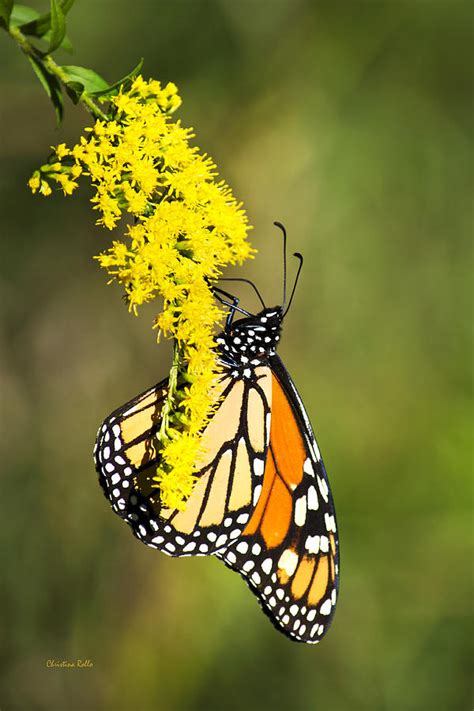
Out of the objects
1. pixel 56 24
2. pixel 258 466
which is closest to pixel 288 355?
pixel 258 466

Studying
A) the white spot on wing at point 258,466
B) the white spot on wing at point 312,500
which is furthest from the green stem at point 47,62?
the white spot on wing at point 312,500

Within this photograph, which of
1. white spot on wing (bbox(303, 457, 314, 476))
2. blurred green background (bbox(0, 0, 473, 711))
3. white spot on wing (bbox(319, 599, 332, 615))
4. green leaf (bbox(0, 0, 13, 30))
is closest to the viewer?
green leaf (bbox(0, 0, 13, 30))

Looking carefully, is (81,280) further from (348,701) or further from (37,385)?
(348,701)

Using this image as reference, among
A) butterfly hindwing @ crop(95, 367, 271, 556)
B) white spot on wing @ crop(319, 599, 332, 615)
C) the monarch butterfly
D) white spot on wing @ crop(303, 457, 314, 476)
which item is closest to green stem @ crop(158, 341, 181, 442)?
butterfly hindwing @ crop(95, 367, 271, 556)

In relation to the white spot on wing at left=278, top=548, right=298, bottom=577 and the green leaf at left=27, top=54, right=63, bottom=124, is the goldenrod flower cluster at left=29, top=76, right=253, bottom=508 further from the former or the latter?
the white spot on wing at left=278, top=548, right=298, bottom=577

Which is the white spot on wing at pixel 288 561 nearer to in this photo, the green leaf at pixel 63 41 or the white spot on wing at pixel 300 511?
the white spot on wing at pixel 300 511

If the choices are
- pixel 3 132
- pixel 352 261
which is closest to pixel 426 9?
pixel 352 261
